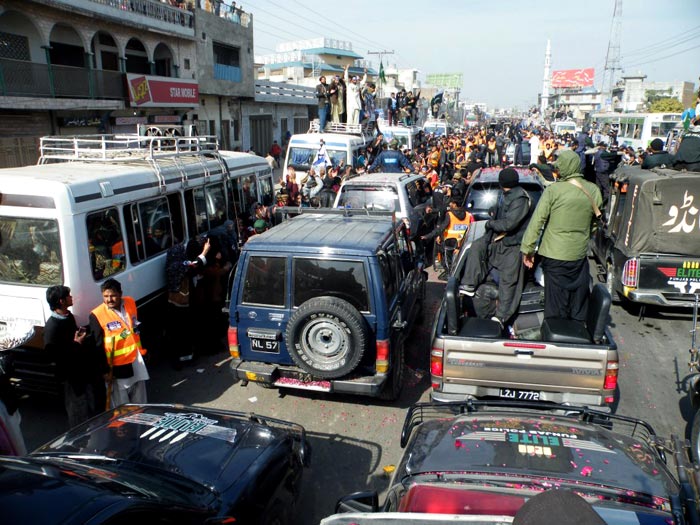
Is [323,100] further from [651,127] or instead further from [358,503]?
[651,127]

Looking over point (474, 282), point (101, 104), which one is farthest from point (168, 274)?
point (101, 104)

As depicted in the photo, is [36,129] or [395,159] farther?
[36,129]

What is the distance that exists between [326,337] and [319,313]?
0.31 metres

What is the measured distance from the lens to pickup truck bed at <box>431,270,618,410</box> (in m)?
4.50

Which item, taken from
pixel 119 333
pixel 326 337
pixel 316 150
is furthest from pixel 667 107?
pixel 119 333

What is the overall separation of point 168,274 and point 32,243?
5.65 ft

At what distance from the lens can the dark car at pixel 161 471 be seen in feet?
6.89

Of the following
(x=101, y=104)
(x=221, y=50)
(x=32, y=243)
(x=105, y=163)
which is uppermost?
(x=221, y=50)

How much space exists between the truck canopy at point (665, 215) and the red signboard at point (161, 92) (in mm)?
18235

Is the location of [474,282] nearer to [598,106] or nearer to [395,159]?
[395,159]

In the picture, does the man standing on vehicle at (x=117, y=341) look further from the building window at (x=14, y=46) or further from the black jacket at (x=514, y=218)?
the building window at (x=14, y=46)

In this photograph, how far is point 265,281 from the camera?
5.42 metres

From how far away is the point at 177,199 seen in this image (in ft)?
25.2

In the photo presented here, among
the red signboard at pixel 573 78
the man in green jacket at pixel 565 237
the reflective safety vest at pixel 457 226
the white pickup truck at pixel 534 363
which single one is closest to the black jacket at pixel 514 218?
the man in green jacket at pixel 565 237
